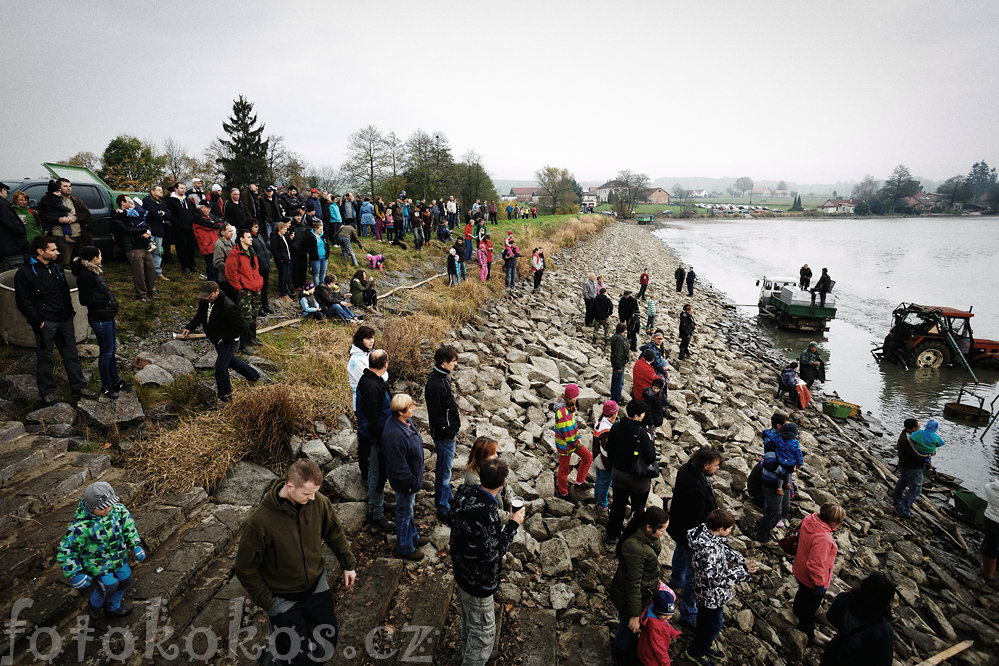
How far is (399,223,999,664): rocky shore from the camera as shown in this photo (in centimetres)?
504

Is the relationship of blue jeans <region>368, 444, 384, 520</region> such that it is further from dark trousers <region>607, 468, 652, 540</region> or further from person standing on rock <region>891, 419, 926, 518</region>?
person standing on rock <region>891, 419, 926, 518</region>

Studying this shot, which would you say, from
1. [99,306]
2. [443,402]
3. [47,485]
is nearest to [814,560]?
[443,402]

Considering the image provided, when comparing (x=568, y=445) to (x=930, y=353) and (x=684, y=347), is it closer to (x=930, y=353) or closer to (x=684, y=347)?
(x=684, y=347)

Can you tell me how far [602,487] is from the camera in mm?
6355

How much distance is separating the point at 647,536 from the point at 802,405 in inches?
433

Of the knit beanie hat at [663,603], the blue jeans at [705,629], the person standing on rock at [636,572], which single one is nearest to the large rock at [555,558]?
the person standing on rock at [636,572]

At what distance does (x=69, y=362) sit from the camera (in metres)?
6.14

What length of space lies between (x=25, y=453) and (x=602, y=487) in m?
7.30

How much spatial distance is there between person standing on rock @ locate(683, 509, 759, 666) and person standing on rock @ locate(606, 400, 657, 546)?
0.97 meters

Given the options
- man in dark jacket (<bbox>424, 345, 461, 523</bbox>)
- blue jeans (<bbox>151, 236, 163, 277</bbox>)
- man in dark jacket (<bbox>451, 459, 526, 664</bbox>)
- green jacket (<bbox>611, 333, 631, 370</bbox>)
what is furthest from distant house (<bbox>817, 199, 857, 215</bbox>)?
man in dark jacket (<bbox>451, 459, 526, 664</bbox>)

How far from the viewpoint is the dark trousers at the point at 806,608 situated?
4961 mm

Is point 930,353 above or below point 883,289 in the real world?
below

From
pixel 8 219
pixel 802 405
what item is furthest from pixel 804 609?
pixel 8 219

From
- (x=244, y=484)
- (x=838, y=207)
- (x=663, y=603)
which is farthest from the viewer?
(x=838, y=207)
